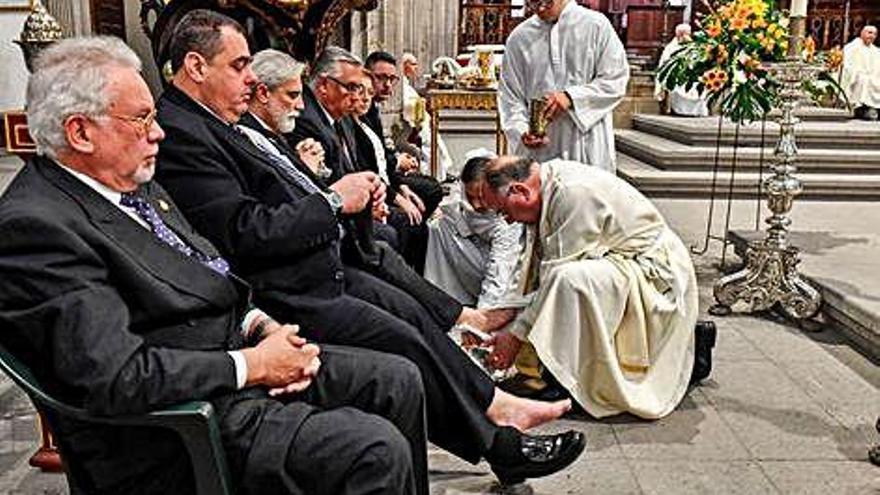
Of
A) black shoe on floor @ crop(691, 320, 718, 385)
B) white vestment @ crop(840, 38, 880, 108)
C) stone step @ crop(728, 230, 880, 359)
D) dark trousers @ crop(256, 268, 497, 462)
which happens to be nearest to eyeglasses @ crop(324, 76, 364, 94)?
dark trousers @ crop(256, 268, 497, 462)

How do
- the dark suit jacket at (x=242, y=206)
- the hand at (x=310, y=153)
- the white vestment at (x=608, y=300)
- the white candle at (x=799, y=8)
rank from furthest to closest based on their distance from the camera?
the white candle at (x=799, y=8)
the hand at (x=310, y=153)
the white vestment at (x=608, y=300)
the dark suit jacket at (x=242, y=206)

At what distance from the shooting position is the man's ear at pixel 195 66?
93.4 inches

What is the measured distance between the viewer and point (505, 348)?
307cm

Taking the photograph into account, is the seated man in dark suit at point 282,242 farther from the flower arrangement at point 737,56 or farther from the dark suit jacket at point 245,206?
the flower arrangement at point 737,56

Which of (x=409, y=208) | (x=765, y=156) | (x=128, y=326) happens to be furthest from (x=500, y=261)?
(x=765, y=156)

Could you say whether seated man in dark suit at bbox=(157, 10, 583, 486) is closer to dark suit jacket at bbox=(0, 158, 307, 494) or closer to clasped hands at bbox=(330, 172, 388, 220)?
clasped hands at bbox=(330, 172, 388, 220)

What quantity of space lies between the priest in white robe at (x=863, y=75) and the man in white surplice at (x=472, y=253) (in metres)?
7.47

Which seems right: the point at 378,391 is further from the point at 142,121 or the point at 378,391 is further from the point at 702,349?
the point at 702,349

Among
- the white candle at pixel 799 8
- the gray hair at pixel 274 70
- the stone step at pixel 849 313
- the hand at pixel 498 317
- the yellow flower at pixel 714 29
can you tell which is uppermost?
the white candle at pixel 799 8

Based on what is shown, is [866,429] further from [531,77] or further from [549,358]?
[531,77]

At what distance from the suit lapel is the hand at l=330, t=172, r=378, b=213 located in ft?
2.79

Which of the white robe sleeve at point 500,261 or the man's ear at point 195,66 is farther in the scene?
the white robe sleeve at point 500,261

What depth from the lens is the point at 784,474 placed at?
8.99ft

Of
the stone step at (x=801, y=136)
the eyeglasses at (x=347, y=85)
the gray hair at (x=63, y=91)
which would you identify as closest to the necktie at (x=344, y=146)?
the eyeglasses at (x=347, y=85)
